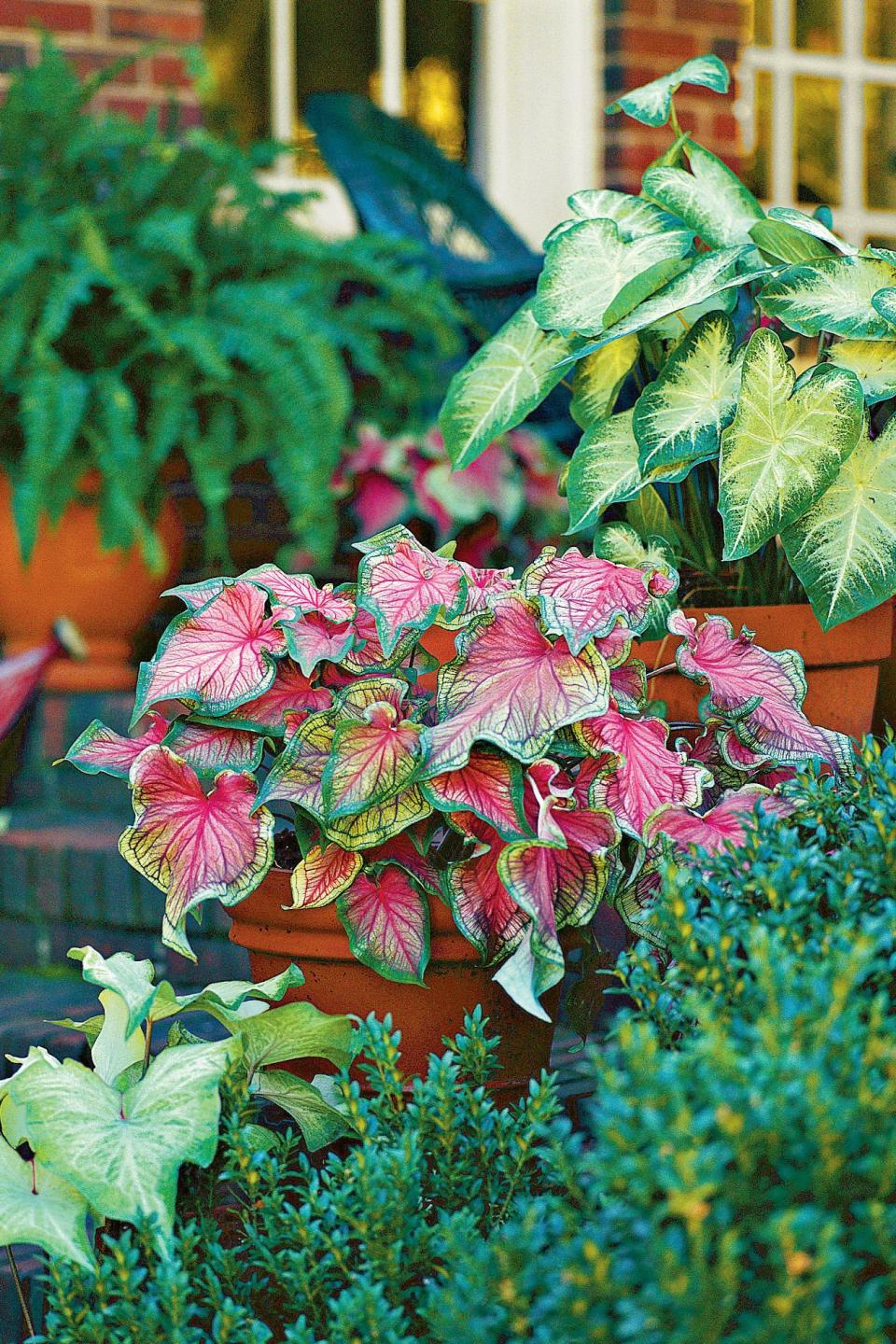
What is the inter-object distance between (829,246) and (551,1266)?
101 cm

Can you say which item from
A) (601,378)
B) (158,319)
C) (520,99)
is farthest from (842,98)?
(601,378)

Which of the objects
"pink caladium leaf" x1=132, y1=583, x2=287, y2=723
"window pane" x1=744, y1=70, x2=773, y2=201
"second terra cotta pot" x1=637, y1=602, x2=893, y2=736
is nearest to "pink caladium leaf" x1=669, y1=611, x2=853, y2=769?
"second terra cotta pot" x1=637, y1=602, x2=893, y2=736

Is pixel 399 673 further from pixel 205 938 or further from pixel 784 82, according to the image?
pixel 784 82

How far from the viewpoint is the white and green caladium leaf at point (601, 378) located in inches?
53.6

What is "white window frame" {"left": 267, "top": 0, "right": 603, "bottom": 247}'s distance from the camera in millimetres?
3637

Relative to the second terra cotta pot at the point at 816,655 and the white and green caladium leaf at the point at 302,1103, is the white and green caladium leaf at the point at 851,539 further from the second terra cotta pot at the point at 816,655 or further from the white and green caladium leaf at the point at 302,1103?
the white and green caladium leaf at the point at 302,1103

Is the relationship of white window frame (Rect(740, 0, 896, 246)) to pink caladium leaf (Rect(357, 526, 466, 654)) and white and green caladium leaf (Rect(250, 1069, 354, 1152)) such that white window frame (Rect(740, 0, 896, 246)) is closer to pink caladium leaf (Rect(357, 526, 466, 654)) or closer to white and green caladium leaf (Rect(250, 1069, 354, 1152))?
pink caladium leaf (Rect(357, 526, 466, 654))

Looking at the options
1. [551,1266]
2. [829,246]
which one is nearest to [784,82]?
[829,246]

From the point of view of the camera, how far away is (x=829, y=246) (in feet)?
4.43

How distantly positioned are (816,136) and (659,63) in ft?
2.86

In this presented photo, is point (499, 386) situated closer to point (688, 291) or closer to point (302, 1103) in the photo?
point (688, 291)

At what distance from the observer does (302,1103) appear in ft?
3.53

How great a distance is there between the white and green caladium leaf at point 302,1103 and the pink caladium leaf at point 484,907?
17cm

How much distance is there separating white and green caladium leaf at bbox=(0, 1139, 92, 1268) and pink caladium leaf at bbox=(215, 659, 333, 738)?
0.36 meters
